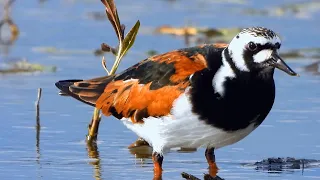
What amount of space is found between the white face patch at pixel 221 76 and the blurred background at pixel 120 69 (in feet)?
2.57

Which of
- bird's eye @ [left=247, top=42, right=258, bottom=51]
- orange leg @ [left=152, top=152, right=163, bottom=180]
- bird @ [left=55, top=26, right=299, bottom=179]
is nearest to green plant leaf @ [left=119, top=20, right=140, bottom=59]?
bird @ [left=55, top=26, right=299, bottom=179]

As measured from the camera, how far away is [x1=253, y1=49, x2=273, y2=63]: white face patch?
6691mm

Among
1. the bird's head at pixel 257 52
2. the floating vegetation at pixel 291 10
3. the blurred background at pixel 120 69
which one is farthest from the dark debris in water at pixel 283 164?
the floating vegetation at pixel 291 10

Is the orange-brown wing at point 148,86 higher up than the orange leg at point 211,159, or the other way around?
the orange-brown wing at point 148,86

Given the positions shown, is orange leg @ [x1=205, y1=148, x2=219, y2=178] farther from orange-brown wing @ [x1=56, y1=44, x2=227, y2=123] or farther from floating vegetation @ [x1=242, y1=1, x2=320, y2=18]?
floating vegetation @ [x1=242, y1=1, x2=320, y2=18]

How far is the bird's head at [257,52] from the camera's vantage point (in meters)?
6.68

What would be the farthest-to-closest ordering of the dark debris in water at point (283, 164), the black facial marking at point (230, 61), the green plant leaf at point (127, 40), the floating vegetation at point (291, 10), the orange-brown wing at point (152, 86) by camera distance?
the floating vegetation at point (291, 10) → the green plant leaf at point (127, 40) → the dark debris in water at point (283, 164) → the orange-brown wing at point (152, 86) → the black facial marking at point (230, 61)

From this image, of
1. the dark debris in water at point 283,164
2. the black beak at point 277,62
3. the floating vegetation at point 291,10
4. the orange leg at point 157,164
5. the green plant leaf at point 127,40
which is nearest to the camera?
the black beak at point 277,62

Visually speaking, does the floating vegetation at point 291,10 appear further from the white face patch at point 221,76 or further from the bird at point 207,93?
the white face patch at point 221,76

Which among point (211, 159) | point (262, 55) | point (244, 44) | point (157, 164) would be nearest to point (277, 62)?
point (262, 55)

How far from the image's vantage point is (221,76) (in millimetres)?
6730

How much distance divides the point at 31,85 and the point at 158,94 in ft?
10.3

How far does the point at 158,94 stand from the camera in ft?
23.0

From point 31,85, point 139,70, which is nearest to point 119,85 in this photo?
point 139,70
